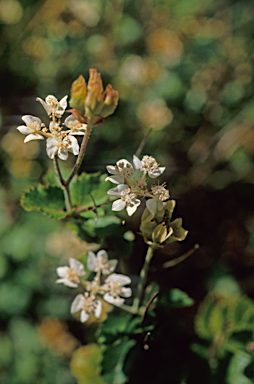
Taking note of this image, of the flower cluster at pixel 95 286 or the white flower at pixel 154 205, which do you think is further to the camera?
the flower cluster at pixel 95 286

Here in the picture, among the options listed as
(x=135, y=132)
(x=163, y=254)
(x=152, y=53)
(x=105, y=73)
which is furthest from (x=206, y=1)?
(x=163, y=254)

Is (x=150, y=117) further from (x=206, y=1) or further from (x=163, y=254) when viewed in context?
(x=206, y=1)

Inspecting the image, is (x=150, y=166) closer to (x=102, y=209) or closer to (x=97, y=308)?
(x=102, y=209)

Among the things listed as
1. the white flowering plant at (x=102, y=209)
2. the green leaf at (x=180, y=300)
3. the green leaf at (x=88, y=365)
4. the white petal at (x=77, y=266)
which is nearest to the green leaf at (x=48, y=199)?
the white flowering plant at (x=102, y=209)

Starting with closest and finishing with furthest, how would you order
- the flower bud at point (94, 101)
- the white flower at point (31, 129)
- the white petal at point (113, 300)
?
1. the flower bud at point (94, 101)
2. the white flower at point (31, 129)
3. the white petal at point (113, 300)

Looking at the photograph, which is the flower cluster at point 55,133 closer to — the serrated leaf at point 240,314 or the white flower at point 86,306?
the white flower at point 86,306

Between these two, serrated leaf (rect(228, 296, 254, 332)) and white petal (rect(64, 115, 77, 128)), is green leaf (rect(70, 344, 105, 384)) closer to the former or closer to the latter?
serrated leaf (rect(228, 296, 254, 332))

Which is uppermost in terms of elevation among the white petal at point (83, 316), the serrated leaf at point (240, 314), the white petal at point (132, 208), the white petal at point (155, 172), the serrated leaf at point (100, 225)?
the white petal at point (155, 172)

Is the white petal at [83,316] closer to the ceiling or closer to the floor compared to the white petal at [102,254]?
closer to the floor

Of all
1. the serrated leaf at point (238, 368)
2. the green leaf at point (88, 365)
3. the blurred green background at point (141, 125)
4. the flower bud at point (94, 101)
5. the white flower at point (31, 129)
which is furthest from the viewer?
the blurred green background at point (141, 125)
